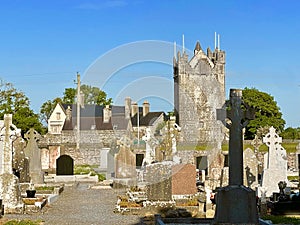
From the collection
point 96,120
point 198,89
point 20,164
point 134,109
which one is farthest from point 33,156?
point 198,89

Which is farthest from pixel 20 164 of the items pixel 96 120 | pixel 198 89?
pixel 198 89

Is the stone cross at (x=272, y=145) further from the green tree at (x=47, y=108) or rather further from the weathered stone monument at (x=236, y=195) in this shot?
the green tree at (x=47, y=108)

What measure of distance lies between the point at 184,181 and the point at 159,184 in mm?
3064

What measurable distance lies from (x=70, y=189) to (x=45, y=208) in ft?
28.0

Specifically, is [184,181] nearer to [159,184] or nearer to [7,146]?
[159,184]

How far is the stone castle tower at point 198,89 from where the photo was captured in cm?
6431

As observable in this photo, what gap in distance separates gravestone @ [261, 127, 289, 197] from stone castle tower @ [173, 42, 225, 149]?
4394 centimetres

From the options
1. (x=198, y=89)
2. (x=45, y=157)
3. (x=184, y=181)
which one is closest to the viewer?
(x=184, y=181)

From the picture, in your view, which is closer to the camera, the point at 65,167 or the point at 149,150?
the point at 149,150

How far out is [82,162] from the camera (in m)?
46.7

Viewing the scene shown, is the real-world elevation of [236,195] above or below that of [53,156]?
above

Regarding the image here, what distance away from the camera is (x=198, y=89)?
6731 centimetres

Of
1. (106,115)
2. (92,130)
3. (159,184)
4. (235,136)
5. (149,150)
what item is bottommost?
(159,184)

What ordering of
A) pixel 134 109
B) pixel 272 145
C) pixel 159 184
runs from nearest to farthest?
1. pixel 159 184
2. pixel 272 145
3. pixel 134 109
